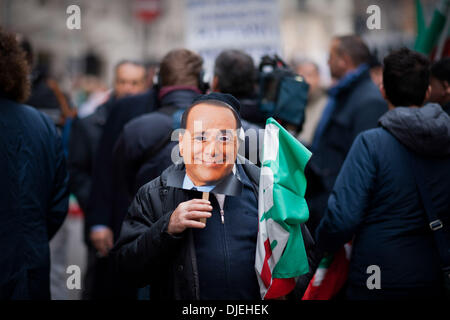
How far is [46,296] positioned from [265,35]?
3668mm

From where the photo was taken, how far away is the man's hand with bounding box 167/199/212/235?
2059 millimetres

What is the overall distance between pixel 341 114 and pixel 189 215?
2749mm

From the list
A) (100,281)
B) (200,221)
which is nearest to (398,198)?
(200,221)

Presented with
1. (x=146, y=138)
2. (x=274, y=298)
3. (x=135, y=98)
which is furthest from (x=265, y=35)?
(x=274, y=298)

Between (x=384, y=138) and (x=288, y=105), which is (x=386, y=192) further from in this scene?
(x=288, y=105)

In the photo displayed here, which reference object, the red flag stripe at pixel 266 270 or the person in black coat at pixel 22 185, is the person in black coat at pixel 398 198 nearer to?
the red flag stripe at pixel 266 270

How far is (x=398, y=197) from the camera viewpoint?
9.54 feet

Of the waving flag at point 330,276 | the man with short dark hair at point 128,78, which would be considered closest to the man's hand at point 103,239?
the waving flag at point 330,276

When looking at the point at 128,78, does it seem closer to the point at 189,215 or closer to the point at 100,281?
the point at 100,281

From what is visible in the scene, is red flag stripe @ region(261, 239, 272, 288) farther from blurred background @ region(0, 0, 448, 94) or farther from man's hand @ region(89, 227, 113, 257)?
blurred background @ region(0, 0, 448, 94)

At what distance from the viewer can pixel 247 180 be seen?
229 centimetres

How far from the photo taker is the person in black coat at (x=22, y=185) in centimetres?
290

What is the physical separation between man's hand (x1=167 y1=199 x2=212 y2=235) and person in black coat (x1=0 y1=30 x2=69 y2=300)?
120 centimetres

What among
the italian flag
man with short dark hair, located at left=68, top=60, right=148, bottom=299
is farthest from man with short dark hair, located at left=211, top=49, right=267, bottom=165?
man with short dark hair, located at left=68, top=60, right=148, bottom=299
